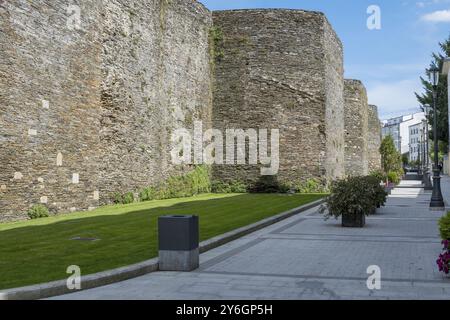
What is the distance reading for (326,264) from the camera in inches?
333

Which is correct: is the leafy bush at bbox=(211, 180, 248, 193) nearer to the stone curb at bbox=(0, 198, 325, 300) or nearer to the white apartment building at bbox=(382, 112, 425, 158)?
the stone curb at bbox=(0, 198, 325, 300)

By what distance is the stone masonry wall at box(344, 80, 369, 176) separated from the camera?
4312 cm

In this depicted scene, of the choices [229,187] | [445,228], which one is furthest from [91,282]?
[229,187]

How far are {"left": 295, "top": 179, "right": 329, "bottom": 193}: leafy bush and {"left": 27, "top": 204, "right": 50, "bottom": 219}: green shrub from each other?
15.4 meters

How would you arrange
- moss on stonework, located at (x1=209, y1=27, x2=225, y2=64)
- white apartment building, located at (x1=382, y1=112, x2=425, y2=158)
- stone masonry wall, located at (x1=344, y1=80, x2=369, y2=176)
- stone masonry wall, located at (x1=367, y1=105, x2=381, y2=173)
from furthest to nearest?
1. white apartment building, located at (x1=382, y1=112, x2=425, y2=158)
2. stone masonry wall, located at (x1=367, y1=105, x2=381, y2=173)
3. stone masonry wall, located at (x1=344, y1=80, x2=369, y2=176)
4. moss on stonework, located at (x1=209, y1=27, x2=225, y2=64)

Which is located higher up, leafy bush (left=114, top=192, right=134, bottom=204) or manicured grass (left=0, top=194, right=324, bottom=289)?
leafy bush (left=114, top=192, right=134, bottom=204)

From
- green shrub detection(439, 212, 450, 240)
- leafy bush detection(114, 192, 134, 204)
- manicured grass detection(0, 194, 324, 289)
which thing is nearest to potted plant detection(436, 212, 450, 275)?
green shrub detection(439, 212, 450, 240)

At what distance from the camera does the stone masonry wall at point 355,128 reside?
43.1 metres

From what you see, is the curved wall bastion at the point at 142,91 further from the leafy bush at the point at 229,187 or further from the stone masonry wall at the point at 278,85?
the leafy bush at the point at 229,187

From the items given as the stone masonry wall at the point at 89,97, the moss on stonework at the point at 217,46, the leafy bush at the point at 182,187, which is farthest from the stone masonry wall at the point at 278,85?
the stone masonry wall at the point at 89,97

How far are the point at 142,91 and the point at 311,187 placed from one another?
1092 centimetres

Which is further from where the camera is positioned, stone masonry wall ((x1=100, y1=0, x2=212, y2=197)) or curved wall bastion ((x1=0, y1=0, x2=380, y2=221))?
stone masonry wall ((x1=100, y1=0, x2=212, y2=197))

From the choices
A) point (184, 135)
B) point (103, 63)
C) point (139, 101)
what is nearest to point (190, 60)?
point (184, 135)
